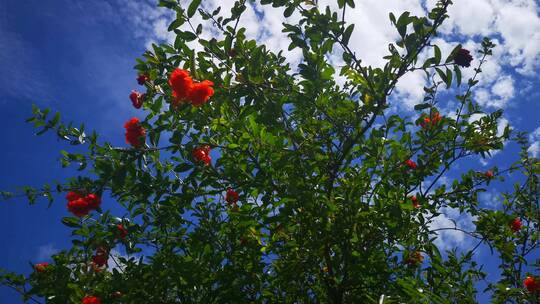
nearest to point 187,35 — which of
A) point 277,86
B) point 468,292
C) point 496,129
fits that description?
point 277,86

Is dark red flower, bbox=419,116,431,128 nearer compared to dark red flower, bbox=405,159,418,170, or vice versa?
dark red flower, bbox=405,159,418,170

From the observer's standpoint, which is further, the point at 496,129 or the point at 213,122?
the point at 496,129

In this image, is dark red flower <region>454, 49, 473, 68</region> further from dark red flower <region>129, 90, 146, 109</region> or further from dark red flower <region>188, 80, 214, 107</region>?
dark red flower <region>129, 90, 146, 109</region>

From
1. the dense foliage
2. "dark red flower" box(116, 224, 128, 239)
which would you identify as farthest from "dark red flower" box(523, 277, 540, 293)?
"dark red flower" box(116, 224, 128, 239)

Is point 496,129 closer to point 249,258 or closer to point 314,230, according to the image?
point 314,230

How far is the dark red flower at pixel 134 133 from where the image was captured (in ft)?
7.43

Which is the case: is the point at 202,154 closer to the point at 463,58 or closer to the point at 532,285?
the point at 463,58

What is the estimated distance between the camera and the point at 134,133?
7.44ft

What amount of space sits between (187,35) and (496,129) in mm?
2782

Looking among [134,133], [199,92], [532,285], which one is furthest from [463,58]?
[532,285]

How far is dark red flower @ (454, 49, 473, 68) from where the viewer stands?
7.30 feet

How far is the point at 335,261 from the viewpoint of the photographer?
251cm

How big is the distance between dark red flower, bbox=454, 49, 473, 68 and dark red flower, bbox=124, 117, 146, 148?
1980 millimetres

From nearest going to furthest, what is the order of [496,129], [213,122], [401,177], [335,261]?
[213,122] < [335,261] < [401,177] < [496,129]
